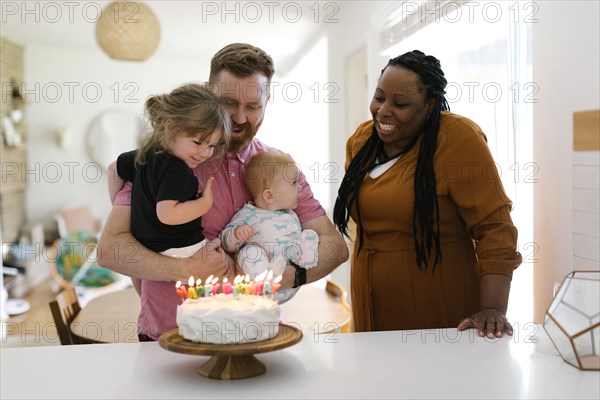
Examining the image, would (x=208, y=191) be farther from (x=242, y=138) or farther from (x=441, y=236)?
(x=441, y=236)

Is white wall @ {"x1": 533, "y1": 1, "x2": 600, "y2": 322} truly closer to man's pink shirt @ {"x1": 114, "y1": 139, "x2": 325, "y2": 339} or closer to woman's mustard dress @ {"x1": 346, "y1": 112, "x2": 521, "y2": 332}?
woman's mustard dress @ {"x1": 346, "y1": 112, "x2": 521, "y2": 332}

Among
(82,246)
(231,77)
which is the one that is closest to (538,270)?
(231,77)

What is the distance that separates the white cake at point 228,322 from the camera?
134cm

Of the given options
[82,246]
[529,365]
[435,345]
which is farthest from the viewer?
[82,246]

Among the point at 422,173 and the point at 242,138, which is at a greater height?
the point at 242,138

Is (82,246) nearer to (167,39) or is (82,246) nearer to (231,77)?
(167,39)

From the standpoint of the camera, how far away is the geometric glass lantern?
1.42 metres

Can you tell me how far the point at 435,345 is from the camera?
5.31 ft

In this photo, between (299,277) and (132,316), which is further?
(132,316)

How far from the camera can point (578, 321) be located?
146cm

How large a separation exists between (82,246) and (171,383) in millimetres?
6118

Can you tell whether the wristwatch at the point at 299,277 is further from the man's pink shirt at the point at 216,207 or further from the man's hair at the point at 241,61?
the man's hair at the point at 241,61

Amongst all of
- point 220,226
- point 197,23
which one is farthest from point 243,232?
point 197,23

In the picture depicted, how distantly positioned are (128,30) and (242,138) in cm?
326
